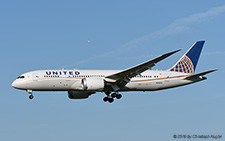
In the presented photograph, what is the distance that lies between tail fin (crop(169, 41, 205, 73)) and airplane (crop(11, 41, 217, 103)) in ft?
2.01

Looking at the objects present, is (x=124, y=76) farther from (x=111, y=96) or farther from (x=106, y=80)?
(x=111, y=96)

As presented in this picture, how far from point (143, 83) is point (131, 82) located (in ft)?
5.05

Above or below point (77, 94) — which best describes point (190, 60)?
above

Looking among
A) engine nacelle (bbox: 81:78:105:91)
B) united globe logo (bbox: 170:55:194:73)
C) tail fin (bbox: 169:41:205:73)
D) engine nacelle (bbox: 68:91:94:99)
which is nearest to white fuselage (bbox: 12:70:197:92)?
engine nacelle (bbox: 81:78:105:91)

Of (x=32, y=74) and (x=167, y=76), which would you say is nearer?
(x=32, y=74)

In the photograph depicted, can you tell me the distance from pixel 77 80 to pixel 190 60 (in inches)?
675

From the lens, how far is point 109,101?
57.5 m

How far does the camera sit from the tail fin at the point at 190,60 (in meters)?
59.7

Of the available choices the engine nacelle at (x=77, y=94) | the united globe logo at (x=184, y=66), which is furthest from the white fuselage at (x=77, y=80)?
the engine nacelle at (x=77, y=94)

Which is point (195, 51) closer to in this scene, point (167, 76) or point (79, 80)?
point (167, 76)

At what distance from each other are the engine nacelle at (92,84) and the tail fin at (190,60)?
11445 millimetres

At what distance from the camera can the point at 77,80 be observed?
52.8 metres

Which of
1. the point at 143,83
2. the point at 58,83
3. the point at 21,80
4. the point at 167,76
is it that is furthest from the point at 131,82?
the point at 21,80

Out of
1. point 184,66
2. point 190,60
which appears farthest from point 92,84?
point 190,60
